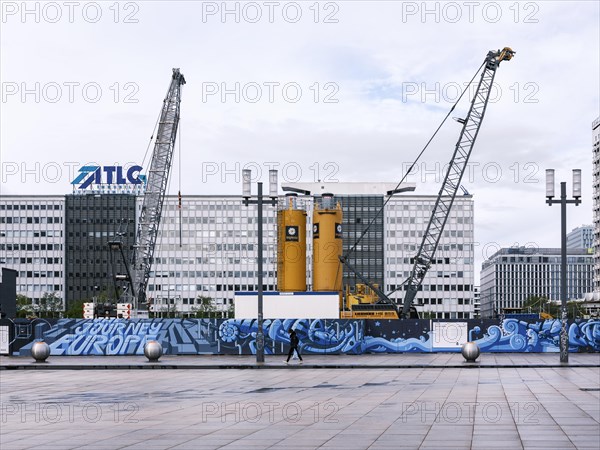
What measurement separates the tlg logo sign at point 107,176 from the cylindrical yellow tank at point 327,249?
3916 inches

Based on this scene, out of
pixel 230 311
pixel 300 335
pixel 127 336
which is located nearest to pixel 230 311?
pixel 230 311

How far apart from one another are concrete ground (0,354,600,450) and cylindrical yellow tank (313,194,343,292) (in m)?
35.7

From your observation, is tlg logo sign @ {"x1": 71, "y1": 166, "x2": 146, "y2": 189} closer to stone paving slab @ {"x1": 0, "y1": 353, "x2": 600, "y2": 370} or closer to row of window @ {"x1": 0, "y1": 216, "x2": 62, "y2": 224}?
row of window @ {"x1": 0, "y1": 216, "x2": 62, "y2": 224}

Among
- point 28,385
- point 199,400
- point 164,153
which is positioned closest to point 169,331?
point 28,385

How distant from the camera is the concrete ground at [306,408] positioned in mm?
17750

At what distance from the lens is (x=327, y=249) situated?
79125mm

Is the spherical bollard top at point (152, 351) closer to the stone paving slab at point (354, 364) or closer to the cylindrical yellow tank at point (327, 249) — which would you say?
the stone paving slab at point (354, 364)

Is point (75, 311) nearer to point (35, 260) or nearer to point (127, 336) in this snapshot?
point (35, 260)

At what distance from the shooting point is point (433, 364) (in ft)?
149

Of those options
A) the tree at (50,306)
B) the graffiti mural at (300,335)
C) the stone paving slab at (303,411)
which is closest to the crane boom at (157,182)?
the graffiti mural at (300,335)

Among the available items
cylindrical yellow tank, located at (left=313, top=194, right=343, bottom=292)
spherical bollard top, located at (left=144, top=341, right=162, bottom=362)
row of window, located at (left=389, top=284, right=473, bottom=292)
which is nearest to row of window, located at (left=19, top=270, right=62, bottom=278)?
row of window, located at (left=389, top=284, right=473, bottom=292)

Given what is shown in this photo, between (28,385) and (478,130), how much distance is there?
59529 millimetres

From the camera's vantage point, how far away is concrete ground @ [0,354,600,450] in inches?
699

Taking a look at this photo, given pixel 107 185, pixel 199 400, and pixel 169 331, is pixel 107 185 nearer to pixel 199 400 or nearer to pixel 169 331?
pixel 169 331
